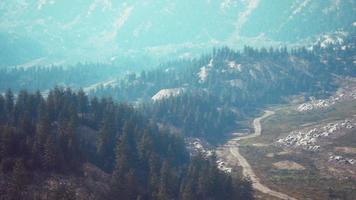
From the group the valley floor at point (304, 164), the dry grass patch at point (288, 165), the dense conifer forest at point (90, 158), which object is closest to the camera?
the dense conifer forest at point (90, 158)

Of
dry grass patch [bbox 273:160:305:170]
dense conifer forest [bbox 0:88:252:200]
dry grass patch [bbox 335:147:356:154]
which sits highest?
dense conifer forest [bbox 0:88:252:200]

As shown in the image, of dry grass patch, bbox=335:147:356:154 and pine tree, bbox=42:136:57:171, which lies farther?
dry grass patch, bbox=335:147:356:154

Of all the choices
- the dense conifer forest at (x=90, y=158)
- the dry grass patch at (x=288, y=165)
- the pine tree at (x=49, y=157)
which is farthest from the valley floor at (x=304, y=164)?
the pine tree at (x=49, y=157)

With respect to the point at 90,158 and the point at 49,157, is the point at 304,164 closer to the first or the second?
the point at 90,158

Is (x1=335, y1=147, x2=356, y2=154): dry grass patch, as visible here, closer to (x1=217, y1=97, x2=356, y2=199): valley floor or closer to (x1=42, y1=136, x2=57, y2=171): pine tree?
(x1=217, y1=97, x2=356, y2=199): valley floor

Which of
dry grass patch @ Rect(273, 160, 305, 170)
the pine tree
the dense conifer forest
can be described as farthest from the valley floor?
the pine tree

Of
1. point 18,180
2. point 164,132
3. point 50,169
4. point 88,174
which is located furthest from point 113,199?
point 164,132

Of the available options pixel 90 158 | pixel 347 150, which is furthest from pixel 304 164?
pixel 90 158

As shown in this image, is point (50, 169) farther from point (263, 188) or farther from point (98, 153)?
point (263, 188)

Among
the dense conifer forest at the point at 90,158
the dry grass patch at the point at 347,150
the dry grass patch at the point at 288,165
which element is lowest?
the dry grass patch at the point at 288,165

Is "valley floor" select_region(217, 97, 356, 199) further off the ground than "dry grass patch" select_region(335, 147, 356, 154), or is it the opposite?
"dry grass patch" select_region(335, 147, 356, 154)

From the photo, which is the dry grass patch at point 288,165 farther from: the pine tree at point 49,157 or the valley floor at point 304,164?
the pine tree at point 49,157
